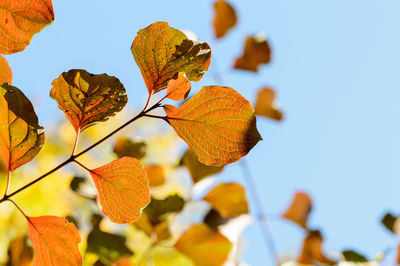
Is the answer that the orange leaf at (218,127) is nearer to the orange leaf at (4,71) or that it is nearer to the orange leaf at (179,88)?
the orange leaf at (179,88)

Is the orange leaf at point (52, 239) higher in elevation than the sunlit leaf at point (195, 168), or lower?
higher

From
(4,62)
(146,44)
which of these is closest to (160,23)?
(146,44)

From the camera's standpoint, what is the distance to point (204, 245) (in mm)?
643

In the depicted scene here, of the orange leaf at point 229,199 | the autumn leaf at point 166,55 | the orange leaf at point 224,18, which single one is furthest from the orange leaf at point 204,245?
the orange leaf at point 224,18

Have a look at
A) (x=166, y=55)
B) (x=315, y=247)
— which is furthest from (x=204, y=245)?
(x=166, y=55)

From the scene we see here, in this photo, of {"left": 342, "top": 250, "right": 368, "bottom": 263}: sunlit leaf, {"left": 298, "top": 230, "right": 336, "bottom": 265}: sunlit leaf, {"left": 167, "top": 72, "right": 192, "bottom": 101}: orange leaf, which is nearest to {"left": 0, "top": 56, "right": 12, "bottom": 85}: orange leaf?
{"left": 167, "top": 72, "right": 192, "bottom": 101}: orange leaf

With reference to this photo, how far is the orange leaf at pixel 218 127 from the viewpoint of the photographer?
316 millimetres

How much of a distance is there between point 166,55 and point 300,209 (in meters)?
0.64

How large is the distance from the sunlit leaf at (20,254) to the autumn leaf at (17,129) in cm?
27

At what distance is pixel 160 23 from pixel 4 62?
Answer: 5.8 inches

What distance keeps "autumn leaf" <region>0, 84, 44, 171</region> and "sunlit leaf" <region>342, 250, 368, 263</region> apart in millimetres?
562

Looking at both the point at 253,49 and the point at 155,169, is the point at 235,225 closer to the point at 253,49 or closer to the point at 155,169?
the point at 155,169

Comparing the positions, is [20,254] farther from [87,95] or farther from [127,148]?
[87,95]

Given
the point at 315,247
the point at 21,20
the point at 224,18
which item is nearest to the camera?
the point at 21,20
